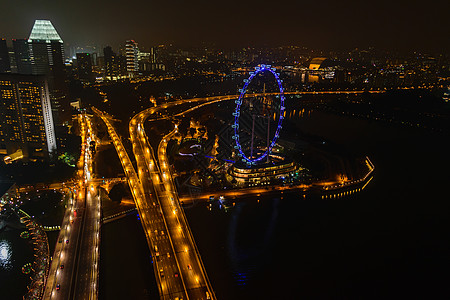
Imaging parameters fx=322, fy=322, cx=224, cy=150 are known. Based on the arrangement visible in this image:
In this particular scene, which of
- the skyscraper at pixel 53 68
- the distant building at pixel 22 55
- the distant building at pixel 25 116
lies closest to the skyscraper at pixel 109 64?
the distant building at pixel 22 55

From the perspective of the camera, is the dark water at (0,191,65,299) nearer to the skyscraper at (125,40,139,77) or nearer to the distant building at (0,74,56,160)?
the distant building at (0,74,56,160)

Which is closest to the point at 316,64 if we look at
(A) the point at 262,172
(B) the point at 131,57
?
(B) the point at 131,57

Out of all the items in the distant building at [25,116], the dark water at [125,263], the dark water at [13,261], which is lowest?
the dark water at [13,261]

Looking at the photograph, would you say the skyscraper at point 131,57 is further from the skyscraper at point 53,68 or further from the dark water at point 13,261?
the dark water at point 13,261

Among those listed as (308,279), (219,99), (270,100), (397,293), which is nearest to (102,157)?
(270,100)

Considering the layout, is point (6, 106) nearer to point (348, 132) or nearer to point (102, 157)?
point (102, 157)

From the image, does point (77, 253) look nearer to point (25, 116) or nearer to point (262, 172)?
point (262, 172)
